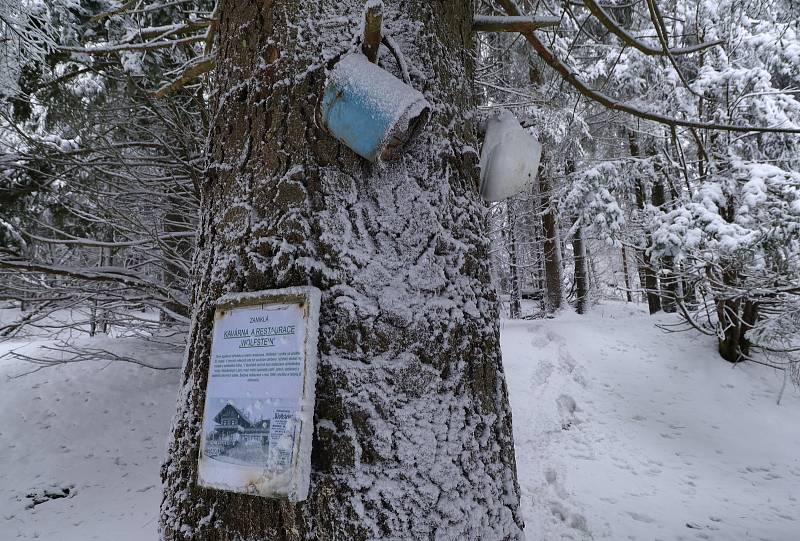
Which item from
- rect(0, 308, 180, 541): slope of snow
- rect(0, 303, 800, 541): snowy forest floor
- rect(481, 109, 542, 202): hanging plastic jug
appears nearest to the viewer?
rect(481, 109, 542, 202): hanging plastic jug

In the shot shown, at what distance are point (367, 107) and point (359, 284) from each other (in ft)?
1.15

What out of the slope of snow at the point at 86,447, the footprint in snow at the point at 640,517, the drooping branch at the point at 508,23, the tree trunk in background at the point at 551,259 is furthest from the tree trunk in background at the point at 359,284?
the tree trunk in background at the point at 551,259

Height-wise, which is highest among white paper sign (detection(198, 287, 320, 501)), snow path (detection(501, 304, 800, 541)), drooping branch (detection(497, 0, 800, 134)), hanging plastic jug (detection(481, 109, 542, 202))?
drooping branch (detection(497, 0, 800, 134))

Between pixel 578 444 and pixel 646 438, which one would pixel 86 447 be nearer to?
pixel 578 444

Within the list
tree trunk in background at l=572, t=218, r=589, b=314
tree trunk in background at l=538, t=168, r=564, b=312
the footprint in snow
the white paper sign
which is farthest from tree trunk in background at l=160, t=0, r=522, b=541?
tree trunk in background at l=572, t=218, r=589, b=314

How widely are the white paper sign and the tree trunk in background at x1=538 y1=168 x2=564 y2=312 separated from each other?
11.3 m

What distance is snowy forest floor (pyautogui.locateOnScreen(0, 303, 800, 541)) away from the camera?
439cm

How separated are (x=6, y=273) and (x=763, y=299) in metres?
8.02

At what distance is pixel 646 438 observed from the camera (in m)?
6.02

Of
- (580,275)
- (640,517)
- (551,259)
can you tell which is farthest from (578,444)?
(580,275)

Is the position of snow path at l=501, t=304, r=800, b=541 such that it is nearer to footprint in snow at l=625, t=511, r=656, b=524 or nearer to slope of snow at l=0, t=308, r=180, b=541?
footprint in snow at l=625, t=511, r=656, b=524

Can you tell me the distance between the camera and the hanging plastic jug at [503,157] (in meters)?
1.22

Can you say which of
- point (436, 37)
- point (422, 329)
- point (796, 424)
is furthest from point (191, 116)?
point (796, 424)

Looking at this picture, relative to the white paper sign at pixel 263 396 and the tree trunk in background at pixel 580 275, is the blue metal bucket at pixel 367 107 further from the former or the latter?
the tree trunk in background at pixel 580 275
